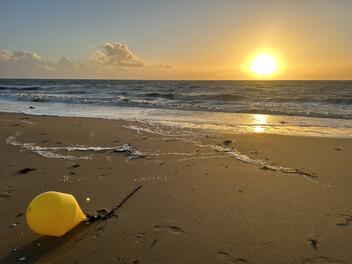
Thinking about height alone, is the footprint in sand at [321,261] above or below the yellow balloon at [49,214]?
below

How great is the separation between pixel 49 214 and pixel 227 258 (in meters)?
1.44

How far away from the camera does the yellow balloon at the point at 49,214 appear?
9.56 ft

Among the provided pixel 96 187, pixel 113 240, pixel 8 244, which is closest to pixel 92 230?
pixel 113 240

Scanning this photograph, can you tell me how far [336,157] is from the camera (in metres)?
6.09

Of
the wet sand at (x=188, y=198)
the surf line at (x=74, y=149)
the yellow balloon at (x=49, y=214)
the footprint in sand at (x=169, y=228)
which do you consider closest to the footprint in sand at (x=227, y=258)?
the wet sand at (x=188, y=198)

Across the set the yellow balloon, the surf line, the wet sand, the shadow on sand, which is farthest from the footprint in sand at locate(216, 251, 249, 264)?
the surf line

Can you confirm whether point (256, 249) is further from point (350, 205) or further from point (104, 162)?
point (104, 162)

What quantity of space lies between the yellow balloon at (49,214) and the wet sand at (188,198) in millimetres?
117

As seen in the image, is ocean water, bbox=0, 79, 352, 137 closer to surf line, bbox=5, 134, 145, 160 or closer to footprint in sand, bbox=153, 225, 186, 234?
surf line, bbox=5, 134, 145, 160

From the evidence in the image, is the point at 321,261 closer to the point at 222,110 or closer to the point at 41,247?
the point at 41,247

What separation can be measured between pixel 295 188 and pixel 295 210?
0.72 metres

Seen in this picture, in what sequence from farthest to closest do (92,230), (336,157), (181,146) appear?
(181,146) → (336,157) → (92,230)

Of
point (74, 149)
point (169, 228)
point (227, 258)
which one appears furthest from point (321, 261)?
point (74, 149)

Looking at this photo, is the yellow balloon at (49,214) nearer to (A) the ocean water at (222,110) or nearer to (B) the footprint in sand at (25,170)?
(B) the footprint in sand at (25,170)
